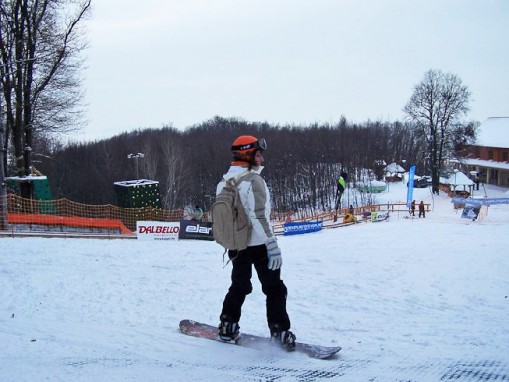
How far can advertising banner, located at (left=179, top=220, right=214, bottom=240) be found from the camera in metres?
18.9

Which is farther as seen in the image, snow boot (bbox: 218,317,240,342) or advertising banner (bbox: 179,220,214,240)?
advertising banner (bbox: 179,220,214,240)

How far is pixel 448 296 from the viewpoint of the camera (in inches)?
312

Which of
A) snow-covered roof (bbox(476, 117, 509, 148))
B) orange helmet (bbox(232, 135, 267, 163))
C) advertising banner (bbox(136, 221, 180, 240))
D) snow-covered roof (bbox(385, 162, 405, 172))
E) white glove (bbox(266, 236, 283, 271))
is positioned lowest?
advertising banner (bbox(136, 221, 180, 240))

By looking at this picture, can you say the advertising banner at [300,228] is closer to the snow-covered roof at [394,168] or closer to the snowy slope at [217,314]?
the snowy slope at [217,314]

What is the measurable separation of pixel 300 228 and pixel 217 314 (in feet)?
71.2

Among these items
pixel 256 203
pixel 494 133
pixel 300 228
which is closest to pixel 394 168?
pixel 494 133

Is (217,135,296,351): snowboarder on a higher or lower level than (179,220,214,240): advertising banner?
higher

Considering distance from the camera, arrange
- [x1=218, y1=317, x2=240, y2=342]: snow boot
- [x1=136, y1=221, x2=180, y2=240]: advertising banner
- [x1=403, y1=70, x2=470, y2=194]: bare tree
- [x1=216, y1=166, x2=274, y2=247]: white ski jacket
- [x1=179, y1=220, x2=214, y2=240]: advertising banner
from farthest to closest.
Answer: [x1=403, y1=70, x2=470, y2=194]: bare tree, [x1=136, y1=221, x2=180, y2=240]: advertising banner, [x1=179, y1=220, x2=214, y2=240]: advertising banner, [x1=218, y1=317, x2=240, y2=342]: snow boot, [x1=216, y1=166, x2=274, y2=247]: white ski jacket

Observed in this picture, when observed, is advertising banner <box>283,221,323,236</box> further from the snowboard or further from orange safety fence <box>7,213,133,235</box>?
the snowboard

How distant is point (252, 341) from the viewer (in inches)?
194

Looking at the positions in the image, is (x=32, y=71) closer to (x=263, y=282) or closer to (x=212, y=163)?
(x=263, y=282)

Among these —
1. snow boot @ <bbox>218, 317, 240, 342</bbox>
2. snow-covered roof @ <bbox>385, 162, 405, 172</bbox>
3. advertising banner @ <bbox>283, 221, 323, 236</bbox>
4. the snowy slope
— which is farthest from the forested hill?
snow boot @ <bbox>218, 317, 240, 342</bbox>

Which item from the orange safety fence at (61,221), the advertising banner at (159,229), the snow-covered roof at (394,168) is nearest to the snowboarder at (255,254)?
the advertising banner at (159,229)

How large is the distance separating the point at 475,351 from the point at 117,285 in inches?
200
